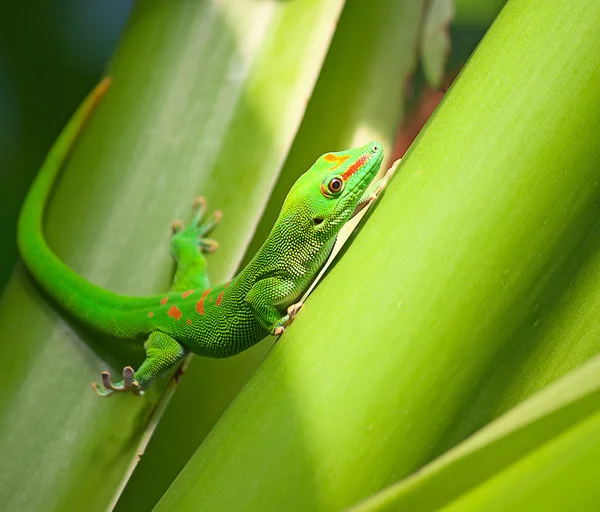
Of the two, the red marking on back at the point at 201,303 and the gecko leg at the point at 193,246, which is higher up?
the gecko leg at the point at 193,246

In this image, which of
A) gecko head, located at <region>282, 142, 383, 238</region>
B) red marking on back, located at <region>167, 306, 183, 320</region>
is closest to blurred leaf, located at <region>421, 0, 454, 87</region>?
gecko head, located at <region>282, 142, 383, 238</region>

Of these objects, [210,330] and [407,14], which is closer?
[407,14]

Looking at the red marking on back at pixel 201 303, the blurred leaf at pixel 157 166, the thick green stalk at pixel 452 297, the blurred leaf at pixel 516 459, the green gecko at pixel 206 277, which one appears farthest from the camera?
the red marking on back at pixel 201 303

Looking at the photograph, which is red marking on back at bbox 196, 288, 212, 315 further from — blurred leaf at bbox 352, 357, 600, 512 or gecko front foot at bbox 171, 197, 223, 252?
blurred leaf at bbox 352, 357, 600, 512

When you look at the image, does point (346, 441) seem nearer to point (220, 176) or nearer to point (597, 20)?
point (597, 20)

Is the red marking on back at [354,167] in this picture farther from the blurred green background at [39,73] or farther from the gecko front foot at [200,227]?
the blurred green background at [39,73]

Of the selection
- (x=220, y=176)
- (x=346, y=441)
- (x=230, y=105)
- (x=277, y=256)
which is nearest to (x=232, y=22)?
(x=230, y=105)

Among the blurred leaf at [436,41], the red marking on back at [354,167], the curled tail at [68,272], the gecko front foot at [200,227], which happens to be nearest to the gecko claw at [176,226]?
the gecko front foot at [200,227]
